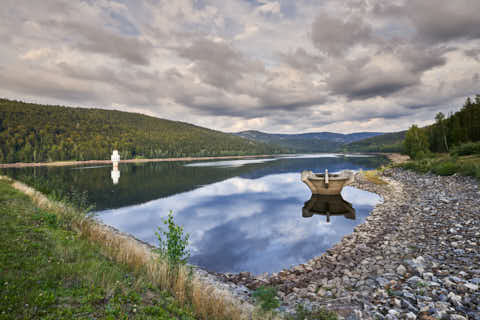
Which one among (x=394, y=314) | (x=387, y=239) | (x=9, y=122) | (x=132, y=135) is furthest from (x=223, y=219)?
(x=9, y=122)

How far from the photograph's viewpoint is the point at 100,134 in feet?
491

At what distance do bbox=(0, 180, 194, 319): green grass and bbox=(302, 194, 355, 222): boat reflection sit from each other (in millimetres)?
16157

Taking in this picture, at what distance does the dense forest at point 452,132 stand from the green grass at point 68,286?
57.6 metres

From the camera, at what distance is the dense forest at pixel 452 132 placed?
163ft

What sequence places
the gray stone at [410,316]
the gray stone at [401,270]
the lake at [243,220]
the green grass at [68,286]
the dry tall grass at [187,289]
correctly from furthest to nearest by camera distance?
the lake at [243,220]
the gray stone at [401,270]
the dry tall grass at [187,289]
the gray stone at [410,316]
the green grass at [68,286]

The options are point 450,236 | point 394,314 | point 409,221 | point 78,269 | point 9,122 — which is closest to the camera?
point 394,314

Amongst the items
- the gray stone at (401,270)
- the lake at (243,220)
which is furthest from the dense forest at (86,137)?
the gray stone at (401,270)

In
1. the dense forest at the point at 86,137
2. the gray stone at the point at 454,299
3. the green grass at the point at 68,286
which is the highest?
the dense forest at the point at 86,137

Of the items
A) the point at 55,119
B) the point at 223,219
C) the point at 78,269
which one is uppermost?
the point at 55,119

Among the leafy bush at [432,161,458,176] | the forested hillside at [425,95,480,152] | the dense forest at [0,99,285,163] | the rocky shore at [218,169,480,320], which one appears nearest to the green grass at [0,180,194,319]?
the rocky shore at [218,169,480,320]

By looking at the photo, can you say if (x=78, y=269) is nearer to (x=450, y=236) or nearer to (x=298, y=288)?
(x=298, y=288)

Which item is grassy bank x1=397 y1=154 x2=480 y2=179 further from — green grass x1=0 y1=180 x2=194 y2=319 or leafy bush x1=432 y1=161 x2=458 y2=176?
green grass x1=0 y1=180 x2=194 y2=319

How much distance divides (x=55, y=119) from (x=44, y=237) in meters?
199

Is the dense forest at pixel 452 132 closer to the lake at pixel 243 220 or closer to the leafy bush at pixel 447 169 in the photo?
the leafy bush at pixel 447 169
